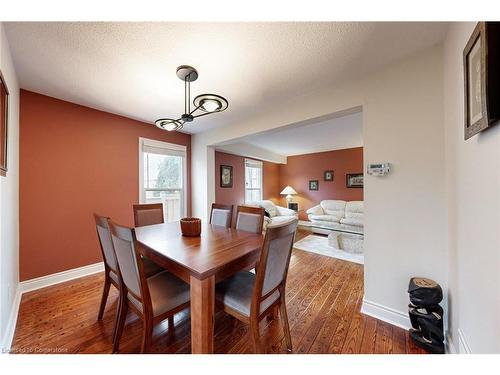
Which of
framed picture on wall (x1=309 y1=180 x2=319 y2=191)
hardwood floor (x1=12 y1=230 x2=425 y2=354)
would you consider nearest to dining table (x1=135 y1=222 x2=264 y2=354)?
hardwood floor (x1=12 y1=230 x2=425 y2=354)

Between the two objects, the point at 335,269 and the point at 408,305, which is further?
the point at 335,269

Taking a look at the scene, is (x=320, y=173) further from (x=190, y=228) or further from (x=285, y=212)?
(x=190, y=228)

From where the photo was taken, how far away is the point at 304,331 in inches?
62.0

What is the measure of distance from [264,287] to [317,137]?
12.7 feet

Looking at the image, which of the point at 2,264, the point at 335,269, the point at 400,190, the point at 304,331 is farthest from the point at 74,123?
the point at 335,269

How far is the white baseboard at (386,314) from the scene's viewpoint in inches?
63.7

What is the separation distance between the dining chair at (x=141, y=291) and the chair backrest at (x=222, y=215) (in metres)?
0.98

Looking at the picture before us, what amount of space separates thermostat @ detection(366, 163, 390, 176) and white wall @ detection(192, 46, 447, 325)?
0.17 feet

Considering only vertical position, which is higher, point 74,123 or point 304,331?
point 74,123

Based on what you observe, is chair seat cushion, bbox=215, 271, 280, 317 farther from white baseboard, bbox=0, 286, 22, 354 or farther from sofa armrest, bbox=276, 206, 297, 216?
sofa armrest, bbox=276, 206, 297, 216

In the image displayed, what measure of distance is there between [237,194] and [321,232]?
7.86 ft
